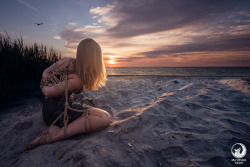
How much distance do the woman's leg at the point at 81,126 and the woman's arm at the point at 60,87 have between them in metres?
0.44

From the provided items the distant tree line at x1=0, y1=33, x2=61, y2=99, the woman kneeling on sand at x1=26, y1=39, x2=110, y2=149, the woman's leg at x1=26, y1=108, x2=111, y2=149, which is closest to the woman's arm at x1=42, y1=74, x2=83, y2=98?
the woman kneeling on sand at x1=26, y1=39, x2=110, y2=149

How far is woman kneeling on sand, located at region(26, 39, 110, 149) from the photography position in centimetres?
170

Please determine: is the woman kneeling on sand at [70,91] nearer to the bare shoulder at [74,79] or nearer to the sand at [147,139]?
the bare shoulder at [74,79]

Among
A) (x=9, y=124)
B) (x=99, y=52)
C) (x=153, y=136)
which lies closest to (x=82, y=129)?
(x=153, y=136)

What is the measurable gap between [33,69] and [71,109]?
272 centimetres

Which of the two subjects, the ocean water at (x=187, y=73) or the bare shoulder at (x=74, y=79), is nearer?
the bare shoulder at (x=74, y=79)

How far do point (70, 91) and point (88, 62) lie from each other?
0.51 meters

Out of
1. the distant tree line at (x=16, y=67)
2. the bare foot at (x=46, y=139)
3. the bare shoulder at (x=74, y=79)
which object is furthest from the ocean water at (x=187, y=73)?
the bare foot at (x=46, y=139)

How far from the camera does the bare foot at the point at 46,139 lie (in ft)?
5.01

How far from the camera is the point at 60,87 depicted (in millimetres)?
1697

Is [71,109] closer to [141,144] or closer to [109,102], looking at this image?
[141,144]

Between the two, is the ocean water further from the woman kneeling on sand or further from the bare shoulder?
the bare shoulder

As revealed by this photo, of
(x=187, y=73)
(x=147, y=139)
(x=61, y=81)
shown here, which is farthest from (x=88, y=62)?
(x=187, y=73)

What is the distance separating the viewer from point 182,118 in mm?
2225
